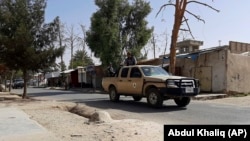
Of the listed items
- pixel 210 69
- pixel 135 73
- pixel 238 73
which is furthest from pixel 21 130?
pixel 238 73

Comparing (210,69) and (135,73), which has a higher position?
(210,69)

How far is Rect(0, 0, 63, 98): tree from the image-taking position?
824 inches

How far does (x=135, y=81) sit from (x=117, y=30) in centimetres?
2097

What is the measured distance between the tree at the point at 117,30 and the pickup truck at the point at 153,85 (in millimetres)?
18197

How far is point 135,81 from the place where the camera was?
16.1 metres

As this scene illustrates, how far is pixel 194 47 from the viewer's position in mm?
44500

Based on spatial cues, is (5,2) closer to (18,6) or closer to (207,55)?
(18,6)

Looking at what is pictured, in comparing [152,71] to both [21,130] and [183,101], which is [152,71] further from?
[21,130]

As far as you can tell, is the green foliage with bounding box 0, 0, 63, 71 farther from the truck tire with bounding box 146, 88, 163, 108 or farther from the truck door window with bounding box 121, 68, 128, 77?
the truck tire with bounding box 146, 88, 163, 108

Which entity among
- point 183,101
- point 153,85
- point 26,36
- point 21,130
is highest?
point 26,36

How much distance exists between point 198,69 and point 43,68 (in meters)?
11.9

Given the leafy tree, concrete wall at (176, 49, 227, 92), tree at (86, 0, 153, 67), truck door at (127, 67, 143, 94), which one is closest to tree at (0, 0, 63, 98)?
truck door at (127, 67, 143, 94)

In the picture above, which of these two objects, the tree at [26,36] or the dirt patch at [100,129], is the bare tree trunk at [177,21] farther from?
the dirt patch at [100,129]

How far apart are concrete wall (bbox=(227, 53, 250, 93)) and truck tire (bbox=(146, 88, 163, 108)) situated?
11176 mm
